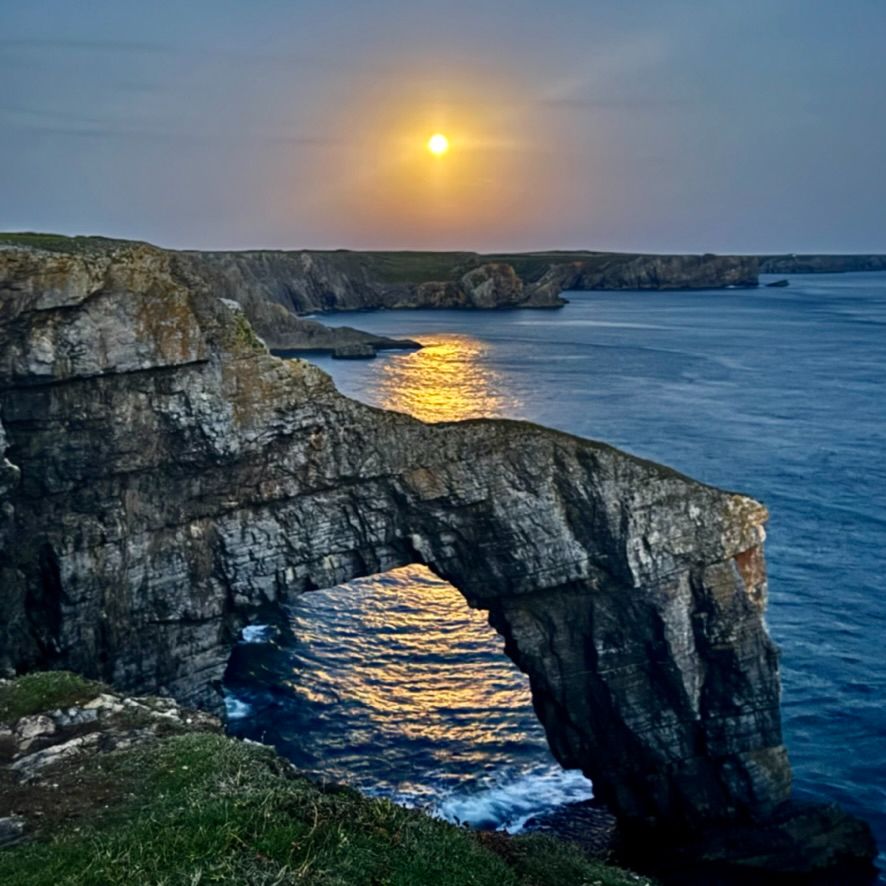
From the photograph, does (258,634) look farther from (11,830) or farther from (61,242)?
(11,830)

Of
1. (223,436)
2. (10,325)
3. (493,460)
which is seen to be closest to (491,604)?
(493,460)

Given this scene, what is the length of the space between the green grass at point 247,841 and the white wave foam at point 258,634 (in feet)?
91.8

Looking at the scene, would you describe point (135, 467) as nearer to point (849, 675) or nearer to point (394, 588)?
point (394, 588)

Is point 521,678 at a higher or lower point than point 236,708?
lower

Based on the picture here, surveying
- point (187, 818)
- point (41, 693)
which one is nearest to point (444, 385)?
point (41, 693)

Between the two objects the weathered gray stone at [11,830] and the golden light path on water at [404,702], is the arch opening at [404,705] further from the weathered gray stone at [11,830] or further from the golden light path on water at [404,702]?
the weathered gray stone at [11,830]

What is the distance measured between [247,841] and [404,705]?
2657cm

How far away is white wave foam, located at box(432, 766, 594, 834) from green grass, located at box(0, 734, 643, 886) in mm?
13483

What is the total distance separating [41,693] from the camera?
74.6 feet

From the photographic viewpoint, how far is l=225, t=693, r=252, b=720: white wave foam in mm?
40500

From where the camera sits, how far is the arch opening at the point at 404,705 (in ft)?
115

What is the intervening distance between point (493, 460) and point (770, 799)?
14600 mm

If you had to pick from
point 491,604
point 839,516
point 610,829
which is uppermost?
point 491,604

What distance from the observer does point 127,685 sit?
30.7m
